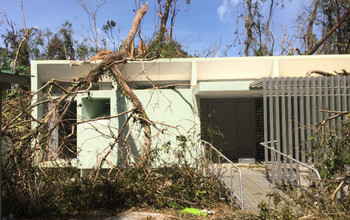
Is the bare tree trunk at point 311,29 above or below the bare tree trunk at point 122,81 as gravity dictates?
above

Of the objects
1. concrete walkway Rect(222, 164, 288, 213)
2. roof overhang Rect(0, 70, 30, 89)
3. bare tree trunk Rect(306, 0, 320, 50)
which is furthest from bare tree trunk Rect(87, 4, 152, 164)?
bare tree trunk Rect(306, 0, 320, 50)

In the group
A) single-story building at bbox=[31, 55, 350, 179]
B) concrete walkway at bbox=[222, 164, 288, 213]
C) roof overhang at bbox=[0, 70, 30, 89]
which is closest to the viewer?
roof overhang at bbox=[0, 70, 30, 89]

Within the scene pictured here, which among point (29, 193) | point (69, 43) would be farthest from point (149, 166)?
point (69, 43)

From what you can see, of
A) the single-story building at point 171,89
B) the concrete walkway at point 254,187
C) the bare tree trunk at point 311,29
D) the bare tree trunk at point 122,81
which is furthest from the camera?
the bare tree trunk at point 311,29

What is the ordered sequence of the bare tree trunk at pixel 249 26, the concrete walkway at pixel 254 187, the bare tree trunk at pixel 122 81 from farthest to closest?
the bare tree trunk at pixel 249 26, the bare tree trunk at pixel 122 81, the concrete walkway at pixel 254 187

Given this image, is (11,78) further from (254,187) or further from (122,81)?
(254,187)

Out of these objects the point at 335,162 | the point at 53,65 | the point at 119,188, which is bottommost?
the point at 119,188

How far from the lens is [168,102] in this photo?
30.8 ft

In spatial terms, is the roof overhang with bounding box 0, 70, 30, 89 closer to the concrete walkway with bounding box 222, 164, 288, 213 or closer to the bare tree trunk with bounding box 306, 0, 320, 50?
the concrete walkway with bounding box 222, 164, 288, 213

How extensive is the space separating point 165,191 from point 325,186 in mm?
3082

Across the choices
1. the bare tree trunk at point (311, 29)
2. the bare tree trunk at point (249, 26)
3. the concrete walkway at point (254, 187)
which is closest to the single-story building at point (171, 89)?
the concrete walkway at point (254, 187)

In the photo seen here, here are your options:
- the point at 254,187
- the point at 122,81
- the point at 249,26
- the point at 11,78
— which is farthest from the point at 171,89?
the point at 249,26

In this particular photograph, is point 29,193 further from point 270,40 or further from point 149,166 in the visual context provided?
point 270,40

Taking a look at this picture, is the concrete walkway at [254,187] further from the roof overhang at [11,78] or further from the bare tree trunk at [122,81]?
the roof overhang at [11,78]
